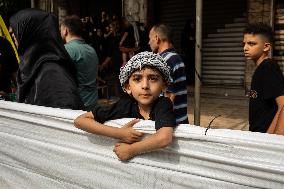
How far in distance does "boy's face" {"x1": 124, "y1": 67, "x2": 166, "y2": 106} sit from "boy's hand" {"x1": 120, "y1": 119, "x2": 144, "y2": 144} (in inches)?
7.6

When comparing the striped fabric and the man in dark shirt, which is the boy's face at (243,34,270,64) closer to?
the striped fabric

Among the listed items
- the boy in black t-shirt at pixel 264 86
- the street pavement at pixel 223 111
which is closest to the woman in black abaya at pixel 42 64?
the boy in black t-shirt at pixel 264 86

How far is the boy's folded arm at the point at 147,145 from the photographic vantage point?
2055 mm

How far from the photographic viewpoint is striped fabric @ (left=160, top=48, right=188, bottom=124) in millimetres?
3770

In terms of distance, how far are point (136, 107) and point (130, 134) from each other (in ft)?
1.08

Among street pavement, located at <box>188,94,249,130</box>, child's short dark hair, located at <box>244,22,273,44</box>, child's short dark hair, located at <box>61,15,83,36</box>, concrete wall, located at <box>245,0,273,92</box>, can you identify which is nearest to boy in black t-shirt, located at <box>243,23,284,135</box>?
child's short dark hair, located at <box>244,22,273,44</box>

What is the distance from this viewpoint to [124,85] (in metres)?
2.52

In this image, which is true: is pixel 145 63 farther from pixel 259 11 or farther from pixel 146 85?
pixel 259 11

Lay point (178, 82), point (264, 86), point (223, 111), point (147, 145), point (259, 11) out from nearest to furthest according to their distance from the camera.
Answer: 1. point (147, 145)
2. point (264, 86)
3. point (178, 82)
4. point (223, 111)
5. point (259, 11)

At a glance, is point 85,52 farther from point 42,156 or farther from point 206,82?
point 206,82

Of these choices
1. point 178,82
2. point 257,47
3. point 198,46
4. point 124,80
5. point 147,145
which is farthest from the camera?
point 198,46

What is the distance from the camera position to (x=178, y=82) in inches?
150

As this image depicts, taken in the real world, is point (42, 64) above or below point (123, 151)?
above

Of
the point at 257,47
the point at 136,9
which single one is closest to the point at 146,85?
the point at 257,47
